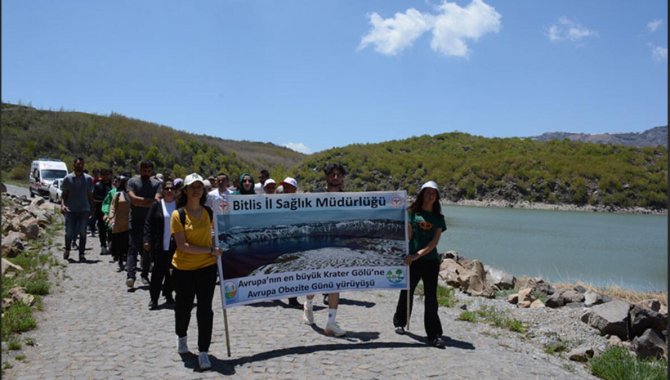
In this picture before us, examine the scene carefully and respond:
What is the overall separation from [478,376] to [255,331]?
2.84 m

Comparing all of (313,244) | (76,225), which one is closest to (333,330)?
(313,244)

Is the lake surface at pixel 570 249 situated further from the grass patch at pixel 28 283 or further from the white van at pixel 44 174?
the white van at pixel 44 174

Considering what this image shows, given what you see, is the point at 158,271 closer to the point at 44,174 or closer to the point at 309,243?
the point at 309,243

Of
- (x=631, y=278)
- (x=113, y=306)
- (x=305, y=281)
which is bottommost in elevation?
(x=631, y=278)

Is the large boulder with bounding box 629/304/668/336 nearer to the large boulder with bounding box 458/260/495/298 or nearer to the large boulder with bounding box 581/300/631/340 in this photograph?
the large boulder with bounding box 581/300/631/340

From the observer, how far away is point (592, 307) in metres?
9.09

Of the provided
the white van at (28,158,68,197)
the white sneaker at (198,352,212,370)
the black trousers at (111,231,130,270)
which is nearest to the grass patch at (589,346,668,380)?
the white sneaker at (198,352,212,370)

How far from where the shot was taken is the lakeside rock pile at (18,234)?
7636 mm

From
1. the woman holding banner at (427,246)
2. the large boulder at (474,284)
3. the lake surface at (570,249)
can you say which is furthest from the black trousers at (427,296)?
the lake surface at (570,249)

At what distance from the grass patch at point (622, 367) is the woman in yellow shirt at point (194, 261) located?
4429mm

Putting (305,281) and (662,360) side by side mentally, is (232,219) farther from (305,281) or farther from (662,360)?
(662,360)

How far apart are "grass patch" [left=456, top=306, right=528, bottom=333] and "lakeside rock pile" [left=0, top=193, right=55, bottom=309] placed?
21.0 feet

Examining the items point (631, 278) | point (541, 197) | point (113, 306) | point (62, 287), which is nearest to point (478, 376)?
point (113, 306)

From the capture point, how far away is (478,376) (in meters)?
5.59
